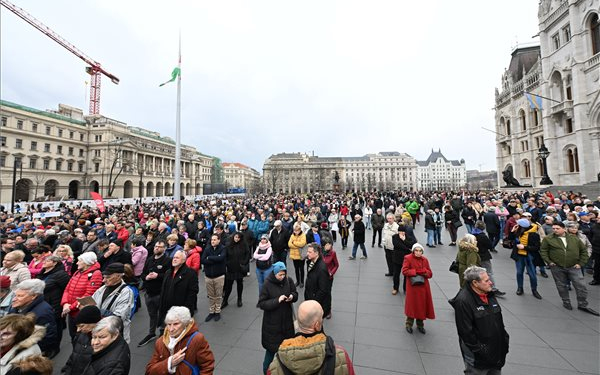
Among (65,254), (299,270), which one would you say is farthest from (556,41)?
(65,254)

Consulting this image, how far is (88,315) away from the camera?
3.28m

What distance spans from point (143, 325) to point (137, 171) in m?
58.8

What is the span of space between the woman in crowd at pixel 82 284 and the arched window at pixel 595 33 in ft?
125

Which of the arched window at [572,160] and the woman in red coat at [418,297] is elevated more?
the arched window at [572,160]

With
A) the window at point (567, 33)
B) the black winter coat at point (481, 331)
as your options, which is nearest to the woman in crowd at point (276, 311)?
the black winter coat at point (481, 331)

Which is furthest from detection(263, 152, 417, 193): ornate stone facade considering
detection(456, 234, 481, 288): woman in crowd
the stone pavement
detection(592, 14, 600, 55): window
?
detection(456, 234, 481, 288): woman in crowd

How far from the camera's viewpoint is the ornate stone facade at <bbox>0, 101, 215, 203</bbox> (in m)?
40.1

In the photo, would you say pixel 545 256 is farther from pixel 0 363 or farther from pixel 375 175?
pixel 375 175

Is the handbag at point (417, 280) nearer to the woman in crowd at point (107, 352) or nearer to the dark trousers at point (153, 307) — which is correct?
the woman in crowd at point (107, 352)

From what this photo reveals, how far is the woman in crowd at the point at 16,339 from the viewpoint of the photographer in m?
2.91

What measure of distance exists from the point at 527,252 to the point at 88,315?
28.9 feet

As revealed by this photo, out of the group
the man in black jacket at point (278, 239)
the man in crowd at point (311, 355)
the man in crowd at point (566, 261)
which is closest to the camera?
the man in crowd at point (311, 355)

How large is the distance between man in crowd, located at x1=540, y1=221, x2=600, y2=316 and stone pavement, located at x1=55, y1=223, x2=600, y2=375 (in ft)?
0.98

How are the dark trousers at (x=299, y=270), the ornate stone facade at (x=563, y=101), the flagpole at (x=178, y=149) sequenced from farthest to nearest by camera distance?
the ornate stone facade at (x=563, y=101)
the flagpole at (x=178, y=149)
the dark trousers at (x=299, y=270)
